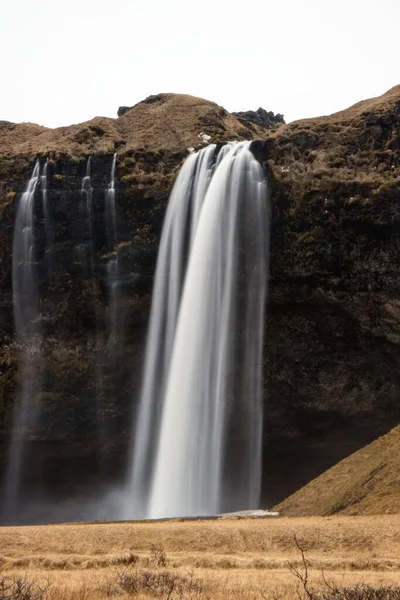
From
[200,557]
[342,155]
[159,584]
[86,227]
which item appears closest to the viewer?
[159,584]

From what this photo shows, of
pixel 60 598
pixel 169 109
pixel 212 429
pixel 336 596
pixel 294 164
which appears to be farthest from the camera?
pixel 169 109

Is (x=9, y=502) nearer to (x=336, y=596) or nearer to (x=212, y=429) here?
(x=212, y=429)

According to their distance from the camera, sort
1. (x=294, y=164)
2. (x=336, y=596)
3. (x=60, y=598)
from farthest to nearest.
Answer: (x=294, y=164), (x=60, y=598), (x=336, y=596)

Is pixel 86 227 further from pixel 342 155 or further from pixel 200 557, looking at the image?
pixel 200 557

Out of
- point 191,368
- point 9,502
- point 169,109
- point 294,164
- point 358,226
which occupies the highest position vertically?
point 169,109

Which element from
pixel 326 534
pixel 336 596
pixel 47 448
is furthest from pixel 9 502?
pixel 336 596

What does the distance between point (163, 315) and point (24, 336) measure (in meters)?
12.3

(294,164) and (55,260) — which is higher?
(294,164)

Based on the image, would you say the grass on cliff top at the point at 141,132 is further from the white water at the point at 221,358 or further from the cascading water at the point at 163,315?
the white water at the point at 221,358

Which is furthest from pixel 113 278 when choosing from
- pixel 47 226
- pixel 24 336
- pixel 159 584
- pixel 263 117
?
pixel 263 117

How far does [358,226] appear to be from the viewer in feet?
159

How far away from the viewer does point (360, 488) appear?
30.9 meters

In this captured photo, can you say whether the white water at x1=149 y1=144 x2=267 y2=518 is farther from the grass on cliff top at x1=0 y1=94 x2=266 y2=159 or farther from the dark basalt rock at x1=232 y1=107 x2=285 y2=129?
the dark basalt rock at x1=232 y1=107 x2=285 y2=129

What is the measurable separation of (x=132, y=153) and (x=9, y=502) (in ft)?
97.7
